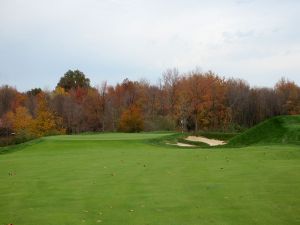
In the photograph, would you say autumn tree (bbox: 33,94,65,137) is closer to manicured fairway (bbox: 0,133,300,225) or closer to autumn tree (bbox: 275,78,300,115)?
autumn tree (bbox: 275,78,300,115)

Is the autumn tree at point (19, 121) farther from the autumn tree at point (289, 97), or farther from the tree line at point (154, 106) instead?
the autumn tree at point (289, 97)

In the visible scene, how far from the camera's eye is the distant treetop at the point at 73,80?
11450 cm

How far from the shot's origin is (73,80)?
115 meters

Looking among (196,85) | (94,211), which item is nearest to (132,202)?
(94,211)

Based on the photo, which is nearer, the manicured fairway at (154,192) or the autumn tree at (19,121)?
the manicured fairway at (154,192)

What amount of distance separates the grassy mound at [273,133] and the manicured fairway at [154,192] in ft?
42.7

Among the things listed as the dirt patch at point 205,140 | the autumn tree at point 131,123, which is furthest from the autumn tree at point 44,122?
the dirt patch at point 205,140

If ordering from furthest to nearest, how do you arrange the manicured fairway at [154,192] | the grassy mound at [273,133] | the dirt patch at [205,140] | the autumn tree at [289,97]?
the autumn tree at [289,97] → the dirt patch at [205,140] → the grassy mound at [273,133] → the manicured fairway at [154,192]

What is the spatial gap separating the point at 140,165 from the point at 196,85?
55121 mm

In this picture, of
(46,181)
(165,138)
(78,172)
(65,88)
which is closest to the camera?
(46,181)

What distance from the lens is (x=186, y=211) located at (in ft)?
35.9

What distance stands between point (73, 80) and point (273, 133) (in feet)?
277

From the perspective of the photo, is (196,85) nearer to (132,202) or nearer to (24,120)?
(24,120)

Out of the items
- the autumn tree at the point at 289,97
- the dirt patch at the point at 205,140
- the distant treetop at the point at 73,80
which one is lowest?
the dirt patch at the point at 205,140
